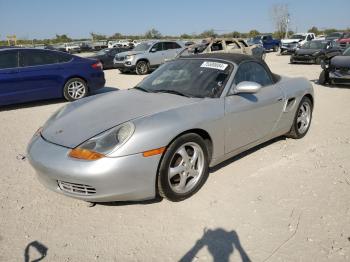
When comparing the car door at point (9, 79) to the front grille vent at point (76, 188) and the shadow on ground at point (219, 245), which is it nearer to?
the front grille vent at point (76, 188)

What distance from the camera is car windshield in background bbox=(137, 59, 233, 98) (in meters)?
3.76

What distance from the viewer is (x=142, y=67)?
50.3 ft

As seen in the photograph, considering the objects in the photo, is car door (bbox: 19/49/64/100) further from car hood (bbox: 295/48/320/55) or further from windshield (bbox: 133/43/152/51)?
car hood (bbox: 295/48/320/55)

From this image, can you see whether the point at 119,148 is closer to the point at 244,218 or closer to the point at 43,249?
→ the point at 43,249

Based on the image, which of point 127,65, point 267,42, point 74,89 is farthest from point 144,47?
point 267,42

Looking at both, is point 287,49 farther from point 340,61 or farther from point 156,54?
point 340,61

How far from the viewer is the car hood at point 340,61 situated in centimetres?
951

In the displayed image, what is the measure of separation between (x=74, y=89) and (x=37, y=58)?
1.15 meters

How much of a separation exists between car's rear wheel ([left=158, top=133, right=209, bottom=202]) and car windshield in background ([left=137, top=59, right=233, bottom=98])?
65 centimetres

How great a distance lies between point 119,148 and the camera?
2830 mm

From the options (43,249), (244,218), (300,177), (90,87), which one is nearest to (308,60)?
(90,87)

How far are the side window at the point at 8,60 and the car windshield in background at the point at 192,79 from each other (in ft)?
15.6

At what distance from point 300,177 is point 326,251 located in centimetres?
137

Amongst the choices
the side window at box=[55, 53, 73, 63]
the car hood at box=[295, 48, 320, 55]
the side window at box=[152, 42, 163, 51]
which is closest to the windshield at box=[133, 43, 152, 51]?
the side window at box=[152, 42, 163, 51]
